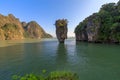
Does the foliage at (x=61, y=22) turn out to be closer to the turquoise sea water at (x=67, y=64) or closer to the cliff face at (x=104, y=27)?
the cliff face at (x=104, y=27)

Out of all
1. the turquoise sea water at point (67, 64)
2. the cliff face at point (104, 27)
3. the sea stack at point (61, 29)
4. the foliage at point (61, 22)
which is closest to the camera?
the turquoise sea water at point (67, 64)

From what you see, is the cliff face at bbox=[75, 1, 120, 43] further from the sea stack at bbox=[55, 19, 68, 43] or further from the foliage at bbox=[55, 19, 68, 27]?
the foliage at bbox=[55, 19, 68, 27]

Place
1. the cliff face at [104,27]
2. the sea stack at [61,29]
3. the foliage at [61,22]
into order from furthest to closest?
the foliage at [61,22], the sea stack at [61,29], the cliff face at [104,27]

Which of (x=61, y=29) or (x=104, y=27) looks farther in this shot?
(x=61, y=29)

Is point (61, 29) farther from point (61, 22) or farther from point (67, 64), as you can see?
point (67, 64)

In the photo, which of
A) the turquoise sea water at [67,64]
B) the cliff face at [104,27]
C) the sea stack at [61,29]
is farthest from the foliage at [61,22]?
the turquoise sea water at [67,64]

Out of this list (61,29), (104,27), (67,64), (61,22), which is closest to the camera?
(67,64)

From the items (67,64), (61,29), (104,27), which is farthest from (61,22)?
(67,64)

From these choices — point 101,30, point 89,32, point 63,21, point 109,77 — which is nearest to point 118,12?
point 101,30

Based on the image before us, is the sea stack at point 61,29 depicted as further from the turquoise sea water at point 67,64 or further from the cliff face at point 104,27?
the turquoise sea water at point 67,64

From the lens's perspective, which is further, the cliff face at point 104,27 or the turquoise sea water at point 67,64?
the cliff face at point 104,27

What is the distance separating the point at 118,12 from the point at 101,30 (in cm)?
1335

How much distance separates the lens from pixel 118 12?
77.4m

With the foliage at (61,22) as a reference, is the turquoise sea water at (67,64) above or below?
below
